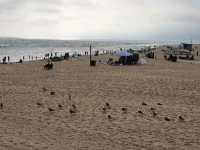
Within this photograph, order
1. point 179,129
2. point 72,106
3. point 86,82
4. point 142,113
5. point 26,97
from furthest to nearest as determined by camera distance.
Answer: point 86,82
point 26,97
point 72,106
point 142,113
point 179,129

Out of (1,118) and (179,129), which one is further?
(1,118)

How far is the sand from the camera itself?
1045 centimetres

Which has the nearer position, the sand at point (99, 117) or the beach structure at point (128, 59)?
the sand at point (99, 117)

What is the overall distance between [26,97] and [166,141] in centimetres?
880

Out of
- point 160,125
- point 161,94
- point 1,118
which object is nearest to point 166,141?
point 160,125

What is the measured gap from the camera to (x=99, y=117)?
1363 centimetres

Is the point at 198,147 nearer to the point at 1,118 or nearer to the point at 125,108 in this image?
the point at 125,108

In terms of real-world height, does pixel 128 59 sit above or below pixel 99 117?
above

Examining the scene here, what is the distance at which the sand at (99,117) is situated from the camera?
34.3ft

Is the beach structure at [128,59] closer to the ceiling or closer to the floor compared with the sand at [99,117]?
closer to the ceiling

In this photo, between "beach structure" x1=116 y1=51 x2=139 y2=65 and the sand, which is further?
"beach structure" x1=116 y1=51 x2=139 y2=65

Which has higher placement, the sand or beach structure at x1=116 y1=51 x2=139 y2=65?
beach structure at x1=116 y1=51 x2=139 y2=65

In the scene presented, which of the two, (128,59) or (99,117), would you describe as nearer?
(99,117)

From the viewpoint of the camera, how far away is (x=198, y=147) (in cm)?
1011
